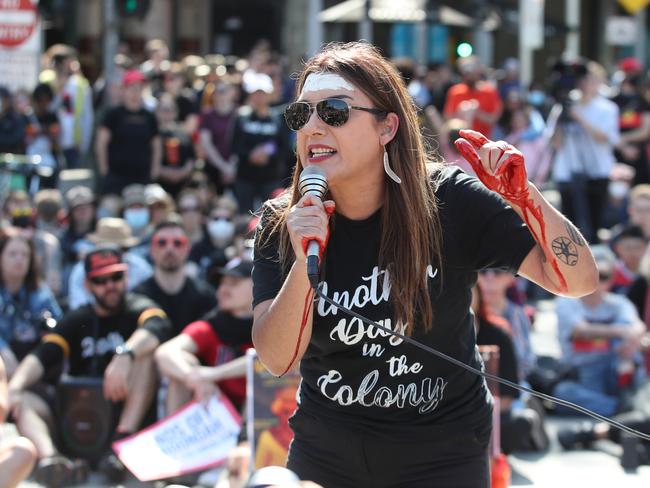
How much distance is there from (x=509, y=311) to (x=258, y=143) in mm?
4201

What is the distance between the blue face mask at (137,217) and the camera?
10.6 metres

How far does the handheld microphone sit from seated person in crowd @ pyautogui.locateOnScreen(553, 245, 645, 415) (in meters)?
5.35

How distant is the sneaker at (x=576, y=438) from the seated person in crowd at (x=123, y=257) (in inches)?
117

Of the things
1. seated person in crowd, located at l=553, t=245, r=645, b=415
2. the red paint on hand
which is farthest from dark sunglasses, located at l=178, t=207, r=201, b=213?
the red paint on hand

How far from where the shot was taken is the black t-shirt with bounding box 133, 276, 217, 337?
7.93m

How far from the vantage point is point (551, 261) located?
118 inches

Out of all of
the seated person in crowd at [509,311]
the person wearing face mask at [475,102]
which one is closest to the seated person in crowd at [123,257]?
the seated person in crowd at [509,311]

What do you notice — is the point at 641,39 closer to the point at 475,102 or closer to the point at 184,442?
the point at 475,102

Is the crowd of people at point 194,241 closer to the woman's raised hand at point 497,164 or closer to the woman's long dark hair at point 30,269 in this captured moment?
the woman's long dark hair at point 30,269

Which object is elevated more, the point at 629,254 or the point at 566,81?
the point at 566,81

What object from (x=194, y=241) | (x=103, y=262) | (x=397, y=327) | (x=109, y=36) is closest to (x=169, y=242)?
(x=103, y=262)

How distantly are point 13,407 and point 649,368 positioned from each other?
4.31 m

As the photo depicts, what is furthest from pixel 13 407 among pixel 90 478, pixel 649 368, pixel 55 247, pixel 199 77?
pixel 199 77

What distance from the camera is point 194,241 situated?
10.3 m
